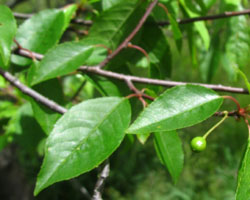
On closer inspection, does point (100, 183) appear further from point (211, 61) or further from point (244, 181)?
point (211, 61)

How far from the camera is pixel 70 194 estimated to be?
11.6 feet

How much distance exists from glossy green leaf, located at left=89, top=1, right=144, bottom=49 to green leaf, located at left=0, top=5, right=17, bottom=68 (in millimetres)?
285

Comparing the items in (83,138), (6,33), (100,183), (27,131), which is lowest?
(27,131)

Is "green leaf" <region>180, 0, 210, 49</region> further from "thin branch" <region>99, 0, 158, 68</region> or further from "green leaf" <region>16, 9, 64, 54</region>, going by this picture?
"green leaf" <region>16, 9, 64, 54</region>

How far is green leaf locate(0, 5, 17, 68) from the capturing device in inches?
21.7

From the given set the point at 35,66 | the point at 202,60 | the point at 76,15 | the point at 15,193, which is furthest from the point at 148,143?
the point at 35,66

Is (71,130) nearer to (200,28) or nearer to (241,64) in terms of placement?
(200,28)

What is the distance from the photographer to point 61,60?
0.69m

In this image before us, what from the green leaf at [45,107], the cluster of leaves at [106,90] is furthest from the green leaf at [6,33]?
the green leaf at [45,107]

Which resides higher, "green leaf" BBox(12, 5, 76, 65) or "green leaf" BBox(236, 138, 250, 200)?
"green leaf" BBox(12, 5, 76, 65)

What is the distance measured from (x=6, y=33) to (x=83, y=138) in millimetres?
260

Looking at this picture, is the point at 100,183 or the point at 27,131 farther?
the point at 27,131

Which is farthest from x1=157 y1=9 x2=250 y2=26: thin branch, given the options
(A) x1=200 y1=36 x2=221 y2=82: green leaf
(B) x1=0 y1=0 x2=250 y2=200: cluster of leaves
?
(A) x1=200 y1=36 x2=221 y2=82: green leaf

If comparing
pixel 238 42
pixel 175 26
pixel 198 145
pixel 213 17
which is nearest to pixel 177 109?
pixel 198 145
